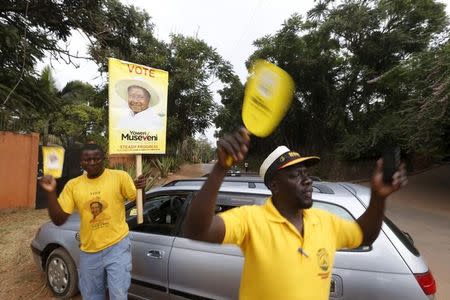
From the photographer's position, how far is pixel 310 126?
2816 cm

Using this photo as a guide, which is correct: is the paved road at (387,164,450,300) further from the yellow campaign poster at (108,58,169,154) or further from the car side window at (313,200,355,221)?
the yellow campaign poster at (108,58,169,154)

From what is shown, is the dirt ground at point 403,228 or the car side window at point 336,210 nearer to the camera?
the car side window at point 336,210

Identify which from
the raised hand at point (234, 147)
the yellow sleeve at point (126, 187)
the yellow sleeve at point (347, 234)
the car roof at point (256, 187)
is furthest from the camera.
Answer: the yellow sleeve at point (126, 187)

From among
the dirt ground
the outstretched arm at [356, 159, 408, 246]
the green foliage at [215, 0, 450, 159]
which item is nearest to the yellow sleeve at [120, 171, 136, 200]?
the dirt ground

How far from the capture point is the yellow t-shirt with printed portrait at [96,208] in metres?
3.47

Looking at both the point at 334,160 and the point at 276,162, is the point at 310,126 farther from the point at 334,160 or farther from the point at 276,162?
the point at 276,162

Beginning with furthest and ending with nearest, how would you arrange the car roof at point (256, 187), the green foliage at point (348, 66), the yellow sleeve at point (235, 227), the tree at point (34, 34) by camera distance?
the green foliage at point (348, 66), the tree at point (34, 34), the car roof at point (256, 187), the yellow sleeve at point (235, 227)

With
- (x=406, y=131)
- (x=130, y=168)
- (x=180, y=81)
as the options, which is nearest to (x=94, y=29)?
(x=130, y=168)

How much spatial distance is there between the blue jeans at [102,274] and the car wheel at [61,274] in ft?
3.94

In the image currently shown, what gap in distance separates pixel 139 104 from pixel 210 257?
71.7 inches

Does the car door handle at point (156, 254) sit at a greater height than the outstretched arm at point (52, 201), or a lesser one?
lesser

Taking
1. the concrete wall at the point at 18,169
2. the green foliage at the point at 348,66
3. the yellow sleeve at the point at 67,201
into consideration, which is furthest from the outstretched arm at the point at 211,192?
the green foliage at the point at 348,66

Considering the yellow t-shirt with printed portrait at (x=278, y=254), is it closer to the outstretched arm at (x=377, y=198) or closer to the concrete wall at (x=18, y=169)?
the outstretched arm at (x=377, y=198)

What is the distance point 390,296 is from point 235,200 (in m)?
1.54
